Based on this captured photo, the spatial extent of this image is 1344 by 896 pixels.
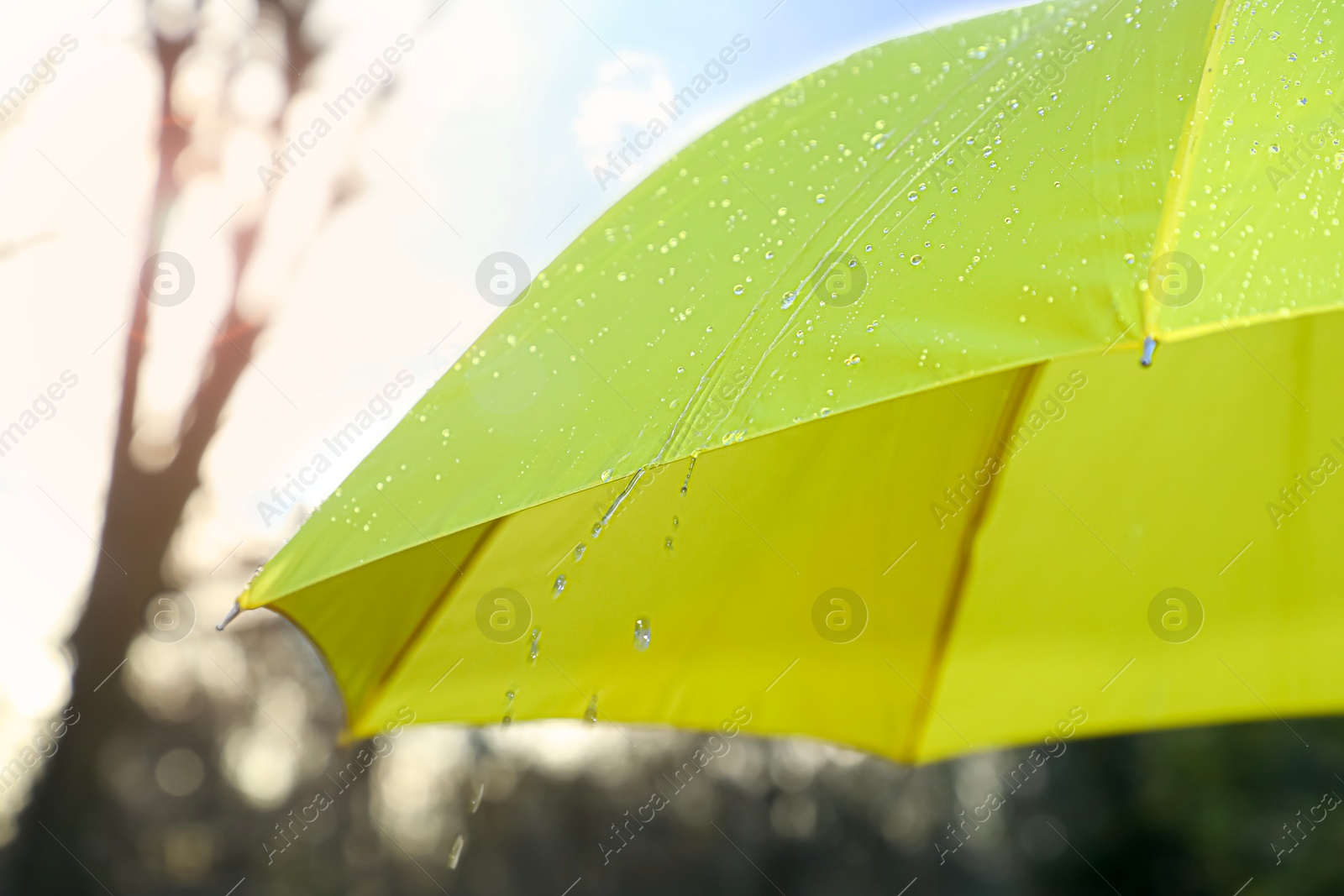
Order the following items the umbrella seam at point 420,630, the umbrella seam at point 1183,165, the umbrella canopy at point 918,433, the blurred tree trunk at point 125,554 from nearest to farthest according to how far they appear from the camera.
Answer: the umbrella seam at point 1183,165 → the umbrella canopy at point 918,433 → the umbrella seam at point 420,630 → the blurred tree trunk at point 125,554

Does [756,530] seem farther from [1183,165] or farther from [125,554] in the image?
[125,554]

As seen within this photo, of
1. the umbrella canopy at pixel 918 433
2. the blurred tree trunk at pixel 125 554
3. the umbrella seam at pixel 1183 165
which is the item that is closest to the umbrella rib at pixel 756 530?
the umbrella canopy at pixel 918 433

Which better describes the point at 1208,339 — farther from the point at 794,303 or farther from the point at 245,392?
the point at 245,392

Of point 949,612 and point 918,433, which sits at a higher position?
point 918,433

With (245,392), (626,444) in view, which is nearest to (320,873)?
(245,392)

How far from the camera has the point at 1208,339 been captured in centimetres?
164

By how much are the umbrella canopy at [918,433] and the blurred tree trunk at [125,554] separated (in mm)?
4520

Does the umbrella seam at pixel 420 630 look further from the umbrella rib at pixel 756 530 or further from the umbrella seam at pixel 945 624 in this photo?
the umbrella seam at pixel 945 624

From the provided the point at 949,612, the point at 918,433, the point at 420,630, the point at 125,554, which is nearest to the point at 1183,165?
the point at 918,433

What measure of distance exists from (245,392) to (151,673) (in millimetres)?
7190

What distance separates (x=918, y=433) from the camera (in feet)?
5.72

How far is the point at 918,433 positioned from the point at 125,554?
519 cm

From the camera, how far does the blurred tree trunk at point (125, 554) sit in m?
5.25

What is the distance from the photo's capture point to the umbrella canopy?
0.82m
